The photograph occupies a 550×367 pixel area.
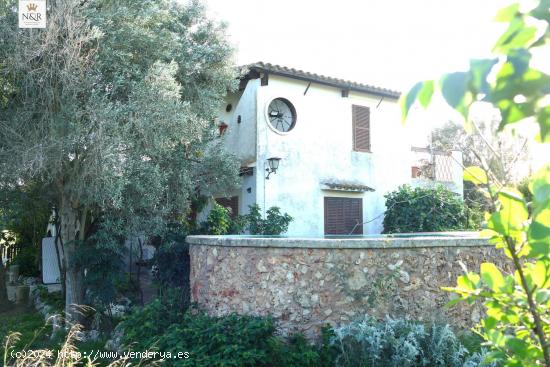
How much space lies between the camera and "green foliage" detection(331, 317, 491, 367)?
16.8 feet

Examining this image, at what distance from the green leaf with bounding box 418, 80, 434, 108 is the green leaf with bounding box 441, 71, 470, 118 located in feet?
0.15

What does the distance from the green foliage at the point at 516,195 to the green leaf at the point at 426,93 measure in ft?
0.03

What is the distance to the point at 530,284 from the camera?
4.53 ft

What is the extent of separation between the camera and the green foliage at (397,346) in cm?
511

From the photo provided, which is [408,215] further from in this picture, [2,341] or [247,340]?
[2,341]

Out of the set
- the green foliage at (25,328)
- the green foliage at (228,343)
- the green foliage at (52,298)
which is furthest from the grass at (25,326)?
the green foliage at (228,343)

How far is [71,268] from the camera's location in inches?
329

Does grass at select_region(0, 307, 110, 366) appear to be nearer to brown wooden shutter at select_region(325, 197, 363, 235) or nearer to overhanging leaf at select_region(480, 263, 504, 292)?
overhanging leaf at select_region(480, 263, 504, 292)

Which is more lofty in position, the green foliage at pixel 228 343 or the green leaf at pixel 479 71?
the green leaf at pixel 479 71

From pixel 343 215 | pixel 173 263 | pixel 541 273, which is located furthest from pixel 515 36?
pixel 343 215

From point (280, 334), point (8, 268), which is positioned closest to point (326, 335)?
point (280, 334)

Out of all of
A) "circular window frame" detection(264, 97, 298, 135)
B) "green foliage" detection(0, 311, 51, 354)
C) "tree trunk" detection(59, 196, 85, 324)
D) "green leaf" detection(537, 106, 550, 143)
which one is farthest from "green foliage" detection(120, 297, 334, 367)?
"circular window frame" detection(264, 97, 298, 135)

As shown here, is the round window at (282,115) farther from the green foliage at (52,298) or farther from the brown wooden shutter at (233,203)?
the green foliage at (52,298)

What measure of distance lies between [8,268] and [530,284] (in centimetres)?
1486
